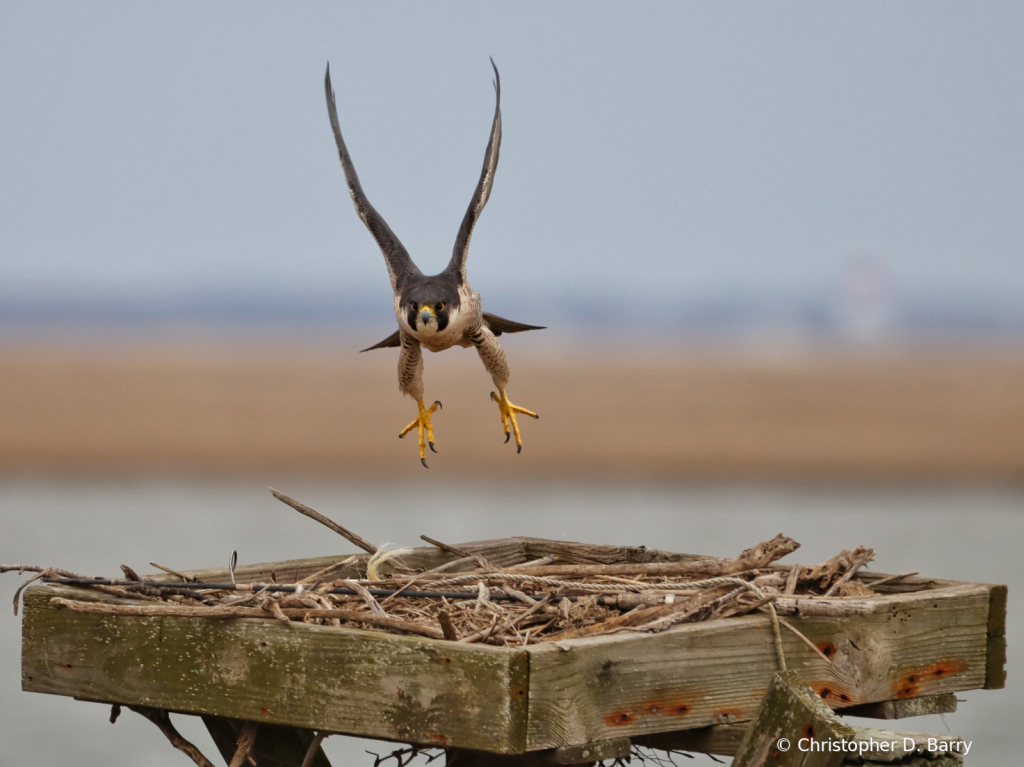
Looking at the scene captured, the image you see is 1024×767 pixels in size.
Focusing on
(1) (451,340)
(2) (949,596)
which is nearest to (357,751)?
(1) (451,340)

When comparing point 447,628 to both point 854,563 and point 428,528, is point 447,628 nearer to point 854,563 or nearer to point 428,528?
point 854,563

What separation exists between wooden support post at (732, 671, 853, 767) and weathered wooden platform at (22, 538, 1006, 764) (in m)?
0.26

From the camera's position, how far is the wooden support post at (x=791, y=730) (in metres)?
2.66

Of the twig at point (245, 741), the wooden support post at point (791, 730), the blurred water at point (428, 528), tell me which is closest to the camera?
the wooden support post at point (791, 730)

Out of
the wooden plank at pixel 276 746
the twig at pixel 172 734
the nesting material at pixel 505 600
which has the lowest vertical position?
the wooden plank at pixel 276 746

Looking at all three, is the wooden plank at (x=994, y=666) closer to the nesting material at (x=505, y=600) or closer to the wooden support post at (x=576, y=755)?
the nesting material at (x=505, y=600)

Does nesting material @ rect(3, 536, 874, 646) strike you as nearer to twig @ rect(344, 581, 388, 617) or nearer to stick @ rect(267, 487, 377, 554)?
twig @ rect(344, 581, 388, 617)

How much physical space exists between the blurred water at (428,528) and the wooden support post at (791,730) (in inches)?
236

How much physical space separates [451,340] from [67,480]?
2190cm

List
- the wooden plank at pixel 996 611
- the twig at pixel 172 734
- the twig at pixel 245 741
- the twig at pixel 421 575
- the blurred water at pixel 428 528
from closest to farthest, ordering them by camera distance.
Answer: the twig at pixel 245 741 → the twig at pixel 172 734 → the twig at pixel 421 575 → the wooden plank at pixel 996 611 → the blurred water at pixel 428 528

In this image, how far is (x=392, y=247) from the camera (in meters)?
4.45

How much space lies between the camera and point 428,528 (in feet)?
57.1

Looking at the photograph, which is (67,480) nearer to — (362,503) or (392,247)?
(362,503)

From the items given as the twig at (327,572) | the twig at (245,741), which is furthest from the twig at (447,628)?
the twig at (327,572)
